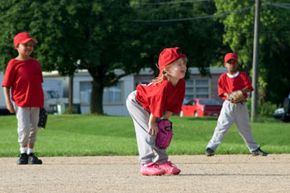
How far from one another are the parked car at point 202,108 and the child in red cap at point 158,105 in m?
39.9

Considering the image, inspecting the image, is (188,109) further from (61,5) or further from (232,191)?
(232,191)

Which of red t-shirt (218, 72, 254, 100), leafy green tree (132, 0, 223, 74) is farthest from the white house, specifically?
red t-shirt (218, 72, 254, 100)

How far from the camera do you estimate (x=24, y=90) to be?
1252 cm

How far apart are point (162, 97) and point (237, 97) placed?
4323mm

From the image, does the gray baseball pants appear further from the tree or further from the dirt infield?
the tree

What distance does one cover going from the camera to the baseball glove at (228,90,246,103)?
46.9 ft

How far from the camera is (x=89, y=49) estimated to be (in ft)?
119

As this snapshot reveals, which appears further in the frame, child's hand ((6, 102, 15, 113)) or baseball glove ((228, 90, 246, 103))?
baseball glove ((228, 90, 246, 103))

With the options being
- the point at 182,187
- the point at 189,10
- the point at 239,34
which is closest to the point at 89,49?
the point at 189,10

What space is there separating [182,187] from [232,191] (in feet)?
2.06

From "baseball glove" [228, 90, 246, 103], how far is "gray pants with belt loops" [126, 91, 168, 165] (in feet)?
12.7

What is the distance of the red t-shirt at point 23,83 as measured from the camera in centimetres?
1248

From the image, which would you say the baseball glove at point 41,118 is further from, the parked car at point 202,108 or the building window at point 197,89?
the building window at point 197,89

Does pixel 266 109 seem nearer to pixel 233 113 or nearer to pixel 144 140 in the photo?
→ pixel 233 113
